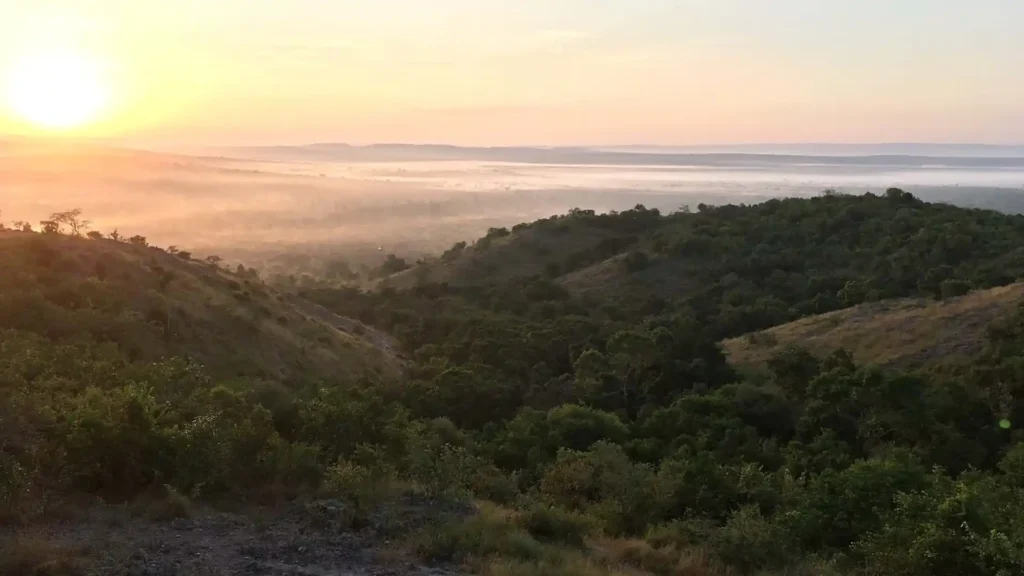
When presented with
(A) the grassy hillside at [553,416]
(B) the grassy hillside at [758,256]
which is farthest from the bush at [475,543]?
(B) the grassy hillside at [758,256]

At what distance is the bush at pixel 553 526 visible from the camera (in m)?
10.5

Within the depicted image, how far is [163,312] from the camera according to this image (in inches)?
1235

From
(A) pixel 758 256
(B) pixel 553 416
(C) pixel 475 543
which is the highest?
(C) pixel 475 543

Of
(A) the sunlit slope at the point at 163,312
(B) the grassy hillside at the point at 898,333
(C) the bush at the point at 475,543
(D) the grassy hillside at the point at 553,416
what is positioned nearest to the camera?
(C) the bush at the point at 475,543

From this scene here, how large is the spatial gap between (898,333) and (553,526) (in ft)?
97.8

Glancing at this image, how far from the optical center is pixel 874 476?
13.2 m

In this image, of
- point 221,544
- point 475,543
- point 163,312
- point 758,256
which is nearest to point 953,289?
point 758,256

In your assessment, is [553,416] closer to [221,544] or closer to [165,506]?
[165,506]

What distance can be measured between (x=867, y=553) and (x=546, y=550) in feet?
13.6

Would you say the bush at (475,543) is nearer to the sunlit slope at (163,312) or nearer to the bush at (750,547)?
the bush at (750,547)

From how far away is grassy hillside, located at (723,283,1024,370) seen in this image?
32.1 m

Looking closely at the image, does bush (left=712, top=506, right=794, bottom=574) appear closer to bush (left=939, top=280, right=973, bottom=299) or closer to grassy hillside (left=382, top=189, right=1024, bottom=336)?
bush (left=939, top=280, right=973, bottom=299)

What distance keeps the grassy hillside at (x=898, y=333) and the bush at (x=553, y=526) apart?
25.1 meters

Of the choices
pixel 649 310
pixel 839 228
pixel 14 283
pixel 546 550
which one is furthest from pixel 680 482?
pixel 839 228
